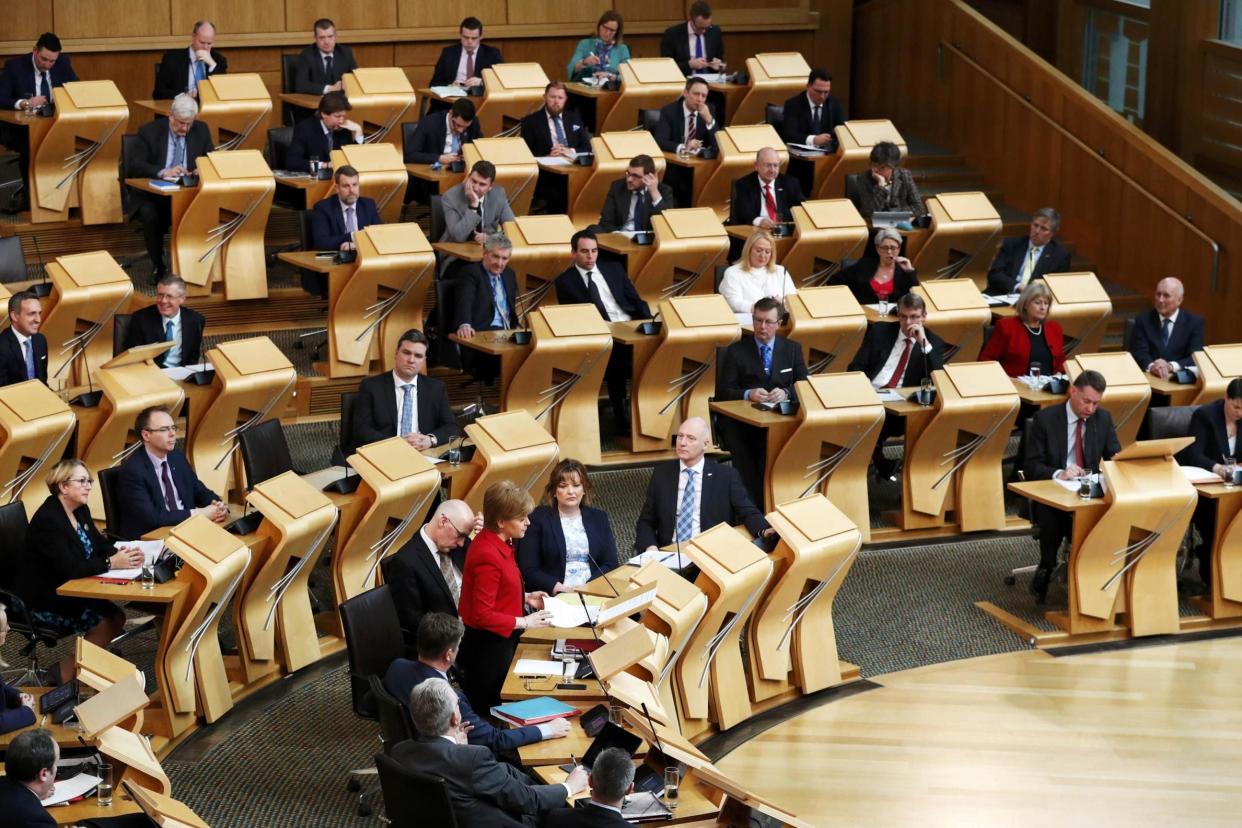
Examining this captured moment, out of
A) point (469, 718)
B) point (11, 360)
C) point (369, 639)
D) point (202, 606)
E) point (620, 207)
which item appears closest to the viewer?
point (469, 718)

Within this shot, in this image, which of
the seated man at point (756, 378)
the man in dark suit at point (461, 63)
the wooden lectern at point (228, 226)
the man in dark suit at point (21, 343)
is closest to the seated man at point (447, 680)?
the seated man at point (756, 378)

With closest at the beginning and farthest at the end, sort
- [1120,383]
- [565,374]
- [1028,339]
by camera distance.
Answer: [1120,383]
[565,374]
[1028,339]

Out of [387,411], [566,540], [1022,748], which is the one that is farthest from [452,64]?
[1022,748]

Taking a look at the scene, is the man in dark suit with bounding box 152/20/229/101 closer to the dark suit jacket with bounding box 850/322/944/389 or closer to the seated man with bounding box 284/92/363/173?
the seated man with bounding box 284/92/363/173

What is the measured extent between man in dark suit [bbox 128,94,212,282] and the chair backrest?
13.0 feet

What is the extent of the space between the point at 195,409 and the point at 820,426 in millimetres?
2536

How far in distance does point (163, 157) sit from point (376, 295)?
1.56 meters

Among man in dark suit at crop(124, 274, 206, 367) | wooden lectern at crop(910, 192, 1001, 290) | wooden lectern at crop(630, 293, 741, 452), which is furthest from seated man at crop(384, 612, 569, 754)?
wooden lectern at crop(910, 192, 1001, 290)

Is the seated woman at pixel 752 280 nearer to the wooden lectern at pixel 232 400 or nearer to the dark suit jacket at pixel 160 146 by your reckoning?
the wooden lectern at pixel 232 400

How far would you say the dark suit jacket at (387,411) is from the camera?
709 cm

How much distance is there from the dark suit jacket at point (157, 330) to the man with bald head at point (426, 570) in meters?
2.28

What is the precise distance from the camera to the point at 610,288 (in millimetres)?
8445

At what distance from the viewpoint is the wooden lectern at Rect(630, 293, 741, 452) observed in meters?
8.07

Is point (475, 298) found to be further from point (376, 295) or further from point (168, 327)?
point (168, 327)
